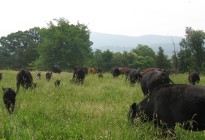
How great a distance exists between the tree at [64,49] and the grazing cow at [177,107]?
6582 cm

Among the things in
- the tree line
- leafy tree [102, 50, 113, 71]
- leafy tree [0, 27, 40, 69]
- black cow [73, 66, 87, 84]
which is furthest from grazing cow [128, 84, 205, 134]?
leafy tree [102, 50, 113, 71]

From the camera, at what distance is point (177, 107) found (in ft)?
24.9

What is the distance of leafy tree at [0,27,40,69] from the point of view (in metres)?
88.1

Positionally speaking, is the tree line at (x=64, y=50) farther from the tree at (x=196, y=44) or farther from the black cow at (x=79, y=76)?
the black cow at (x=79, y=76)

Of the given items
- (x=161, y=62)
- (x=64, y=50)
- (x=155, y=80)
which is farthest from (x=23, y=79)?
(x=161, y=62)

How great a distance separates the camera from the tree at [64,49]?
7560 cm

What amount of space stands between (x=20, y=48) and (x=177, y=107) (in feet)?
319

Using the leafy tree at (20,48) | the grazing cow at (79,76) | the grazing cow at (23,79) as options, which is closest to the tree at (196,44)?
the leafy tree at (20,48)

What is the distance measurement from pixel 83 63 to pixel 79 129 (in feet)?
227

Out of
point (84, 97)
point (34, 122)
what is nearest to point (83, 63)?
point (84, 97)

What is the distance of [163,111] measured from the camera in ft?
25.9

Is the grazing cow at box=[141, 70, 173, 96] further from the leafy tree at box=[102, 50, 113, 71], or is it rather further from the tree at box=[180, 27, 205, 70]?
the leafy tree at box=[102, 50, 113, 71]

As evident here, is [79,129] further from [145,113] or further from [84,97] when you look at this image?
[84,97]

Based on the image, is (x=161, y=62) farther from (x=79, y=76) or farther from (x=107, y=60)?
(x=79, y=76)
